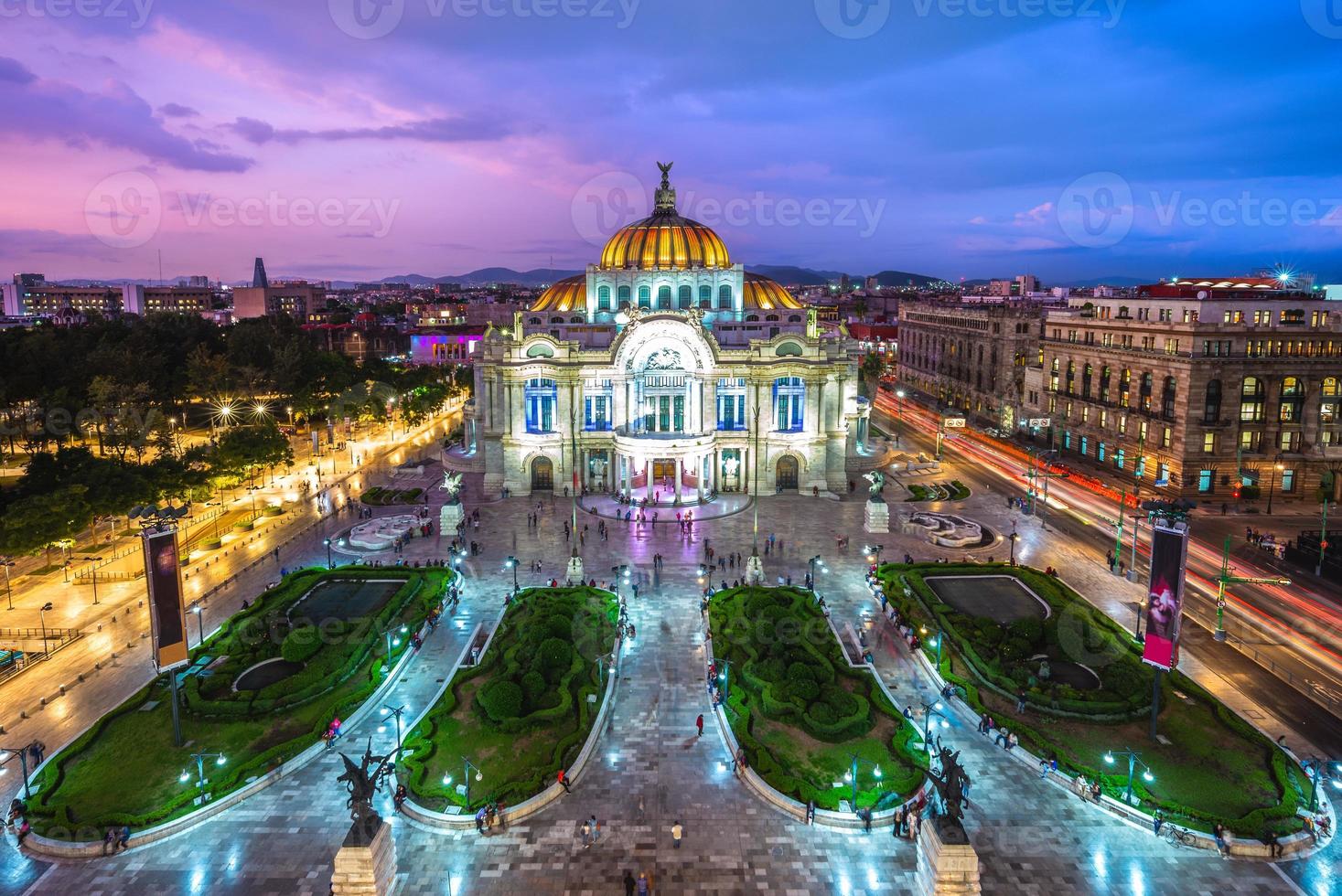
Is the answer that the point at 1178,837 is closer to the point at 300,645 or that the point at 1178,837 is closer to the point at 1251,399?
the point at 300,645

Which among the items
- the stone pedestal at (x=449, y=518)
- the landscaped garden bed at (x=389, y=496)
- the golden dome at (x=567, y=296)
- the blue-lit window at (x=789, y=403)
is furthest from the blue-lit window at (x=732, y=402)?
the landscaped garden bed at (x=389, y=496)

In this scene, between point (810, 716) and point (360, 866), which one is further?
point (810, 716)

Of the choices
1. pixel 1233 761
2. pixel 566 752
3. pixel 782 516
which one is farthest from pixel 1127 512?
pixel 566 752

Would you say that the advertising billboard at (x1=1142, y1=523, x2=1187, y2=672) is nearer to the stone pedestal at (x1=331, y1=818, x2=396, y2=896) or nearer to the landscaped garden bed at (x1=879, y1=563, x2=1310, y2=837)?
the landscaped garden bed at (x1=879, y1=563, x2=1310, y2=837)

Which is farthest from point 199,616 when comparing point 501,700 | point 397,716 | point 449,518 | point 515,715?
point 449,518

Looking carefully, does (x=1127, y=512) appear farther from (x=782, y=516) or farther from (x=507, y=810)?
(x=507, y=810)

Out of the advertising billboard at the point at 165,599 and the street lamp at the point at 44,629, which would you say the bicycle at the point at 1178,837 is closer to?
the advertising billboard at the point at 165,599
